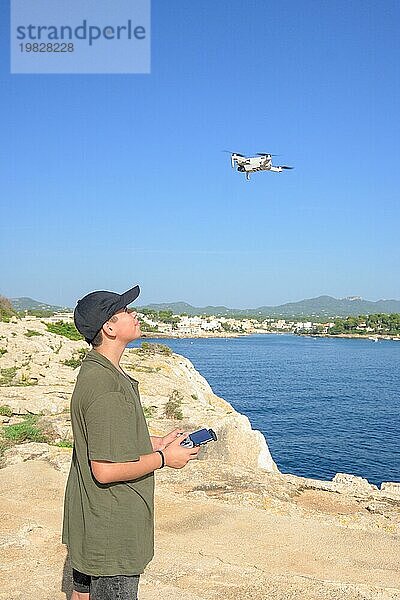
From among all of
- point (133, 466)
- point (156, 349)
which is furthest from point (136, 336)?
point (156, 349)

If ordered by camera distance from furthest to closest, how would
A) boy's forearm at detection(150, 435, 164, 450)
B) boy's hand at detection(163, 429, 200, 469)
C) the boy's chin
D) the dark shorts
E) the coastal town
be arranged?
the coastal town
boy's forearm at detection(150, 435, 164, 450)
the boy's chin
boy's hand at detection(163, 429, 200, 469)
the dark shorts

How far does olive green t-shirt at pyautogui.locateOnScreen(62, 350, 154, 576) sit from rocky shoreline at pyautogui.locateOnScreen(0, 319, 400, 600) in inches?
84.5

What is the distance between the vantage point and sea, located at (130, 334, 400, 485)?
2797cm

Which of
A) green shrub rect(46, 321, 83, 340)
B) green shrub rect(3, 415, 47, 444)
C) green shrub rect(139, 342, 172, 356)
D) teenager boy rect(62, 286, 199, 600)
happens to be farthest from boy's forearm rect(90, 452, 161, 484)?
green shrub rect(46, 321, 83, 340)

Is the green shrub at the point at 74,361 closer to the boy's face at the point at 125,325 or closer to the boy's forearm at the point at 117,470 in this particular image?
the boy's face at the point at 125,325

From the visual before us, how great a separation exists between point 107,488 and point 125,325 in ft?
2.81

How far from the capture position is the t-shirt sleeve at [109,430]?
10.7 feet

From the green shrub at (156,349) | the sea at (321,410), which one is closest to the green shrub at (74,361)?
the green shrub at (156,349)

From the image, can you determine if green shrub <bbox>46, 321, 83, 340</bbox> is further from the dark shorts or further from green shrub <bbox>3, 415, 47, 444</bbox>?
the dark shorts

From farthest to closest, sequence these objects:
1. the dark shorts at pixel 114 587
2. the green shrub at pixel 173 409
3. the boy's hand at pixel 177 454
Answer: the green shrub at pixel 173 409 → the boy's hand at pixel 177 454 → the dark shorts at pixel 114 587

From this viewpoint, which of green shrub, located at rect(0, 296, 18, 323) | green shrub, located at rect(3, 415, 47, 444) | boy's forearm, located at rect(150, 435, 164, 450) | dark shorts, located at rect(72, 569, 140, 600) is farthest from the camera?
green shrub, located at rect(0, 296, 18, 323)

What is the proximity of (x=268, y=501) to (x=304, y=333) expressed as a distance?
174 meters

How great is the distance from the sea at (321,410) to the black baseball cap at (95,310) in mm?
22846

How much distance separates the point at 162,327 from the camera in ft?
528
